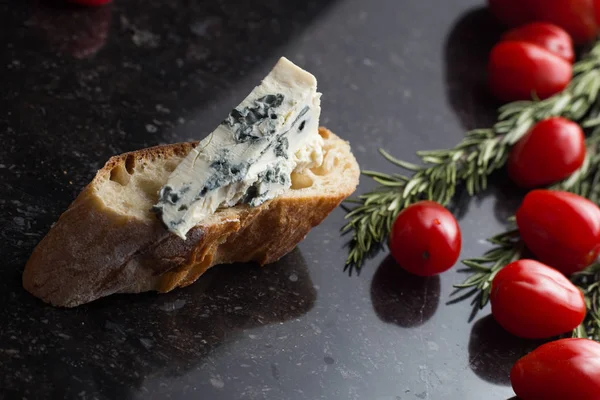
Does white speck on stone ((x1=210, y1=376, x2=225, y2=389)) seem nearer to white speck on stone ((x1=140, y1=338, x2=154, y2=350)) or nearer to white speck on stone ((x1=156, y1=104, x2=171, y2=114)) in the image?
white speck on stone ((x1=140, y1=338, x2=154, y2=350))

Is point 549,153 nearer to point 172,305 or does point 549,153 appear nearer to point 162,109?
point 162,109

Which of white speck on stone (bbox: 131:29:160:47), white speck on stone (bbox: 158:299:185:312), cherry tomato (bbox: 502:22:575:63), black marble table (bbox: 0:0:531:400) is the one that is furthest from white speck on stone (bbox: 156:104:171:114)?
cherry tomato (bbox: 502:22:575:63)

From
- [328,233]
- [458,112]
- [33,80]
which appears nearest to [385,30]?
[458,112]

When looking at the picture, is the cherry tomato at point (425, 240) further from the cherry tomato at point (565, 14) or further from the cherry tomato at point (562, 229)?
the cherry tomato at point (565, 14)

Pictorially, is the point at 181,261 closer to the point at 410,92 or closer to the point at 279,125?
the point at 279,125

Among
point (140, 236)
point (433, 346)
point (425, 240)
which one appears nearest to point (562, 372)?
→ point (433, 346)
